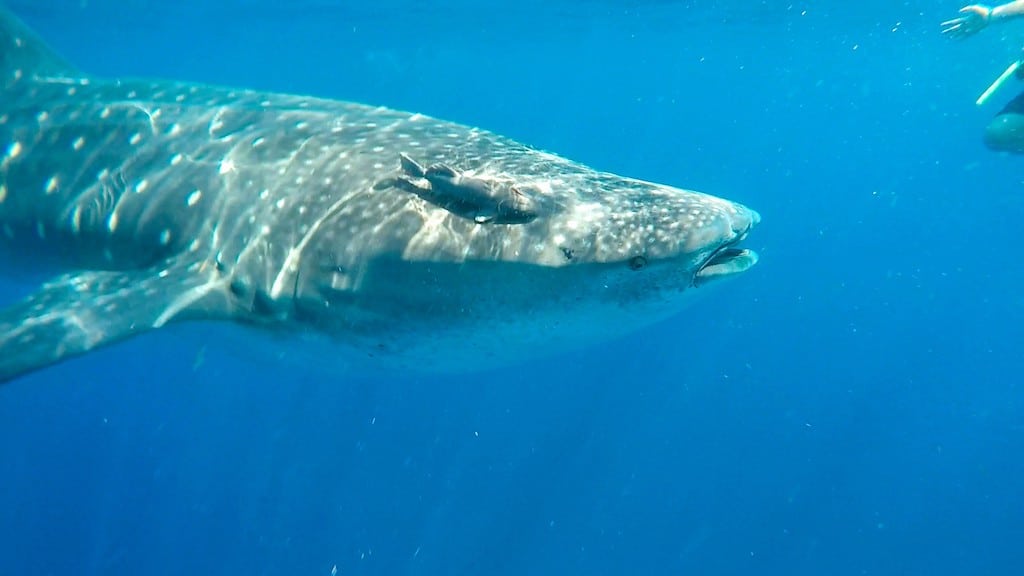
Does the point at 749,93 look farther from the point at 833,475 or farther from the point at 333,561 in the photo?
the point at 333,561

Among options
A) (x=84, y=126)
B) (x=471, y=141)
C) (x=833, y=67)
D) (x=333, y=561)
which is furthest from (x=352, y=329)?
(x=833, y=67)

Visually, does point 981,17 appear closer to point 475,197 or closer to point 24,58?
point 475,197

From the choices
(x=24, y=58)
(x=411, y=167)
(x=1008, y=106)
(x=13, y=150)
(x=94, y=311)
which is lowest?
(x=1008, y=106)

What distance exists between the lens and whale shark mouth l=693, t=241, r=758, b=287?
4.59 metres

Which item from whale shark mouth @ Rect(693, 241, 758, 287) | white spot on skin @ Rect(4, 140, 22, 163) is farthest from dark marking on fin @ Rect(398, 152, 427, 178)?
white spot on skin @ Rect(4, 140, 22, 163)

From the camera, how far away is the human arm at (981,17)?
31.0 feet

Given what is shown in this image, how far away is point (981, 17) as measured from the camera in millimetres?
Answer: 9578

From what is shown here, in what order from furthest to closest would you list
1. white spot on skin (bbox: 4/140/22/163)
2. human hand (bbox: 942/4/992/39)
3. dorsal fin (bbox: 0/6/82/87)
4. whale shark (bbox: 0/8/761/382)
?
human hand (bbox: 942/4/992/39), dorsal fin (bbox: 0/6/82/87), white spot on skin (bbox: 4/140/22/163), whale shark (bbox: 0/8/761/382)

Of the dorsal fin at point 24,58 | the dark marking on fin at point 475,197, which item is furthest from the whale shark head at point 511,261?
the dorsal fin at point 24,58

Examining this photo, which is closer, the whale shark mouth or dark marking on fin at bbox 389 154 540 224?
the whale shark mouth

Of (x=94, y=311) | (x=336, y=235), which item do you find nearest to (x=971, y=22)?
(x=336, y=235)

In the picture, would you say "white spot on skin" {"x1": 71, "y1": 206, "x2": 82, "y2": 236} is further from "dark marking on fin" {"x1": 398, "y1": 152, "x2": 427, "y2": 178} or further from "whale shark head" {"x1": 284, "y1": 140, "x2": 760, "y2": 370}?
"dark marking on fin" {"x1": 398, "y1": 152, "x2": 427, "y2": 178}

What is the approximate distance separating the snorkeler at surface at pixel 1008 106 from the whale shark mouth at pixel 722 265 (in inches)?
282

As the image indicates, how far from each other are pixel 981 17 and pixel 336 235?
8.91 m
